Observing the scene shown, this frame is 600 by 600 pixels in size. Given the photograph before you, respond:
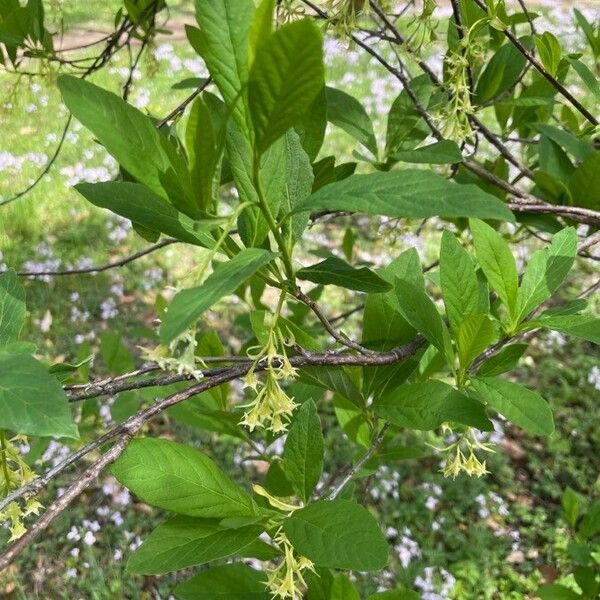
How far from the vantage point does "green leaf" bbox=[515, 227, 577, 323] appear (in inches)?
30.1

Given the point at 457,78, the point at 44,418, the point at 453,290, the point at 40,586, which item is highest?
the point at 457,78

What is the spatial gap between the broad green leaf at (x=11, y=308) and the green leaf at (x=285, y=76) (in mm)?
350

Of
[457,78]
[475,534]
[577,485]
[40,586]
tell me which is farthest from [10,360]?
[577,485]

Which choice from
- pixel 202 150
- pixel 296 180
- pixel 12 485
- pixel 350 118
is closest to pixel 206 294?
pixel 202 150

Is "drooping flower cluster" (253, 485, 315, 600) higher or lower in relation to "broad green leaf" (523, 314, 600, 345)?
lower

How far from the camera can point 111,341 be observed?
→ 5.39 feet

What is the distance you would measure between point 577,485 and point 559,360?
2.53 feet

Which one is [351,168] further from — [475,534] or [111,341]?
[475,534]

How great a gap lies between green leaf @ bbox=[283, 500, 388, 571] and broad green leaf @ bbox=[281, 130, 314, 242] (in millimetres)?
269

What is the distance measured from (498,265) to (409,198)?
354 mm

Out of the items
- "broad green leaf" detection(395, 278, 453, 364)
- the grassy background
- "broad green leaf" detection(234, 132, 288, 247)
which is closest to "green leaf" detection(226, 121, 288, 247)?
"broad green leaf" detection(234, 132, 288, 247)

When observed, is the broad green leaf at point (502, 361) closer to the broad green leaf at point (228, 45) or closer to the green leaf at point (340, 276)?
the green leaf at point (340, 276)

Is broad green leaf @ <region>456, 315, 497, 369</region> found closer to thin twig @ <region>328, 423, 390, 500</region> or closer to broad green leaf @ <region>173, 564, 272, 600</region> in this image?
thin twig @ <region>328, 423, 390, 500</region>

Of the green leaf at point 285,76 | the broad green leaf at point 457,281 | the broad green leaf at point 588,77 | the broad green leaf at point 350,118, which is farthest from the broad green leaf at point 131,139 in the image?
the broad green leaf at point 588,77
